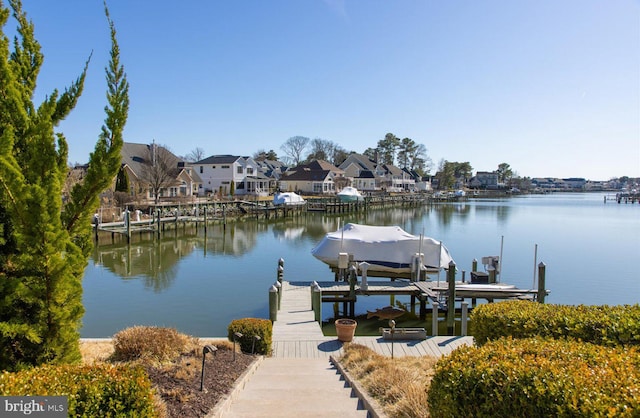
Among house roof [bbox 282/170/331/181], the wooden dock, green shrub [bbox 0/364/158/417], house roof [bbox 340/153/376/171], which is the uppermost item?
house roof [bbox 340/153/376/171]

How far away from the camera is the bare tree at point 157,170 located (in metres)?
49.3

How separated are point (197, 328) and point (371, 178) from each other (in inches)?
3313

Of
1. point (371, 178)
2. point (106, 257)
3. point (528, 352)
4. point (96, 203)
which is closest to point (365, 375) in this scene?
point (528, 352)

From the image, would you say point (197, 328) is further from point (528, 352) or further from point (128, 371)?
point (528, 352)

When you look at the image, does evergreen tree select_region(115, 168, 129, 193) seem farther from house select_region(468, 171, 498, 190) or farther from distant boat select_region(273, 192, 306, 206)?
house select_region(468, 171, 498, 190)

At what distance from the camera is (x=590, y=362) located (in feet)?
14.8

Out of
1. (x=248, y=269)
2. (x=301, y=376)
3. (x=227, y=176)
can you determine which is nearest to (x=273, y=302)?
(x=301, y=376)

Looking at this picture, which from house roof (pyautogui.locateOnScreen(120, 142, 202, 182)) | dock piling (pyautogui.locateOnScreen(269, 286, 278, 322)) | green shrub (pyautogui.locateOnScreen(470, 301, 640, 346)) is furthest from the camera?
house roof (pyautogui.locateOnScreen(120, 142, 202, 182))

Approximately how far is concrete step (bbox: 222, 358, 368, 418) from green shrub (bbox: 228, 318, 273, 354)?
2.97 ft

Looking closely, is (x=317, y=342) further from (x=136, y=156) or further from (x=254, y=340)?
(x=136, y=156)

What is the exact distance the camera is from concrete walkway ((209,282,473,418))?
5508 millimetres

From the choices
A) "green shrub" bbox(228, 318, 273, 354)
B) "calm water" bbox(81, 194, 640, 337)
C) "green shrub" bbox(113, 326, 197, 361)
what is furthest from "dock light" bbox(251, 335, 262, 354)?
"calm water" bbox(81, 194, 640, 337)

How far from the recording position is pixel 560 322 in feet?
23.5

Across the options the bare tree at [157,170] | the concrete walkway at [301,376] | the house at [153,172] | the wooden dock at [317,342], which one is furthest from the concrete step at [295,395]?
the bare tree at [157,170]
